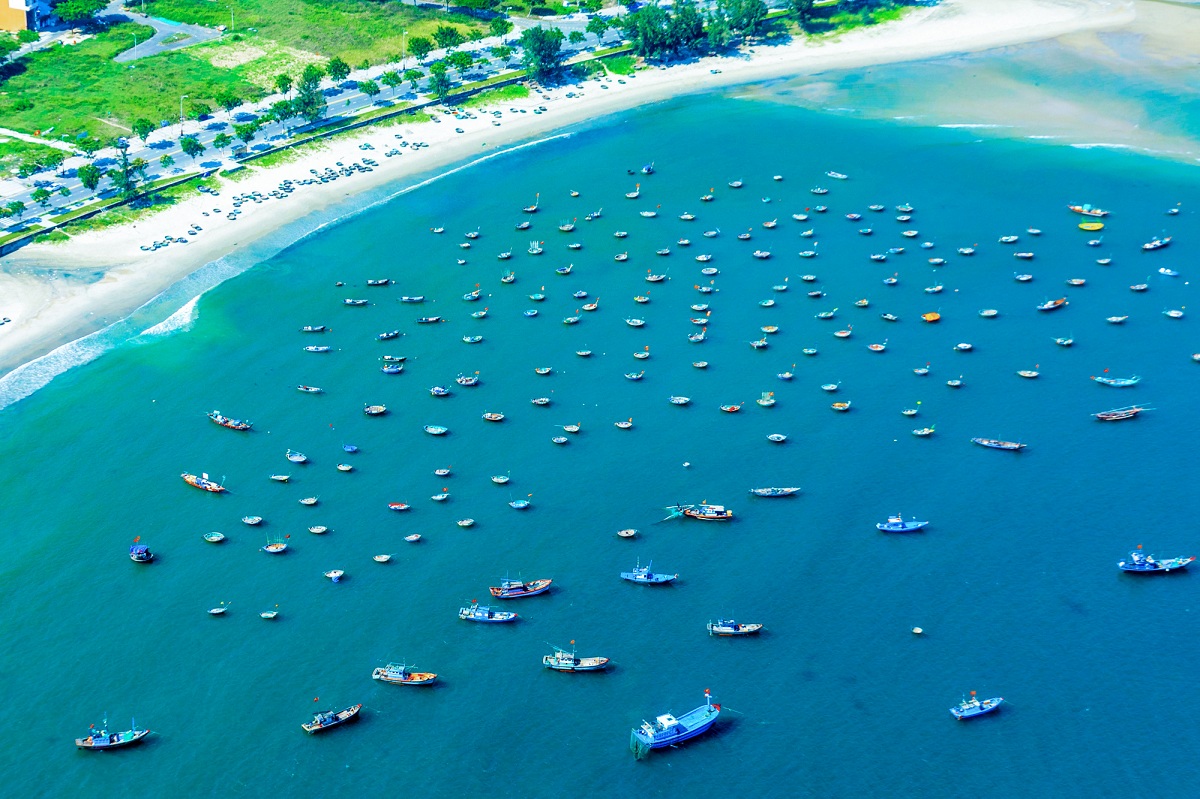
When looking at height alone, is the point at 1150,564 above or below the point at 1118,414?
below

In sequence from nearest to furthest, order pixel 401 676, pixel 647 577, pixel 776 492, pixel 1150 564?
1. pixel 401 676
2. pixel 647 577
3. pixel 1150 564
4. pixel 776 492

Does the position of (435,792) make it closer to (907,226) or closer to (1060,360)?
(1060,360)

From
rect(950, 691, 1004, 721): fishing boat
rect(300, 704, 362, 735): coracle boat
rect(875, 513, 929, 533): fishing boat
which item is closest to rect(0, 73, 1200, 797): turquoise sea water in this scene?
rect(300, 704, 362, 735): coracle boat

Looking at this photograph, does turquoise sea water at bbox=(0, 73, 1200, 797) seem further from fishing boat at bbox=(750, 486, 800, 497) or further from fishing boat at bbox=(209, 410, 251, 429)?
fishing boat at bbox=(750, 486, 800, 497)

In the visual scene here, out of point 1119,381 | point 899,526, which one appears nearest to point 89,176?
point 899,526

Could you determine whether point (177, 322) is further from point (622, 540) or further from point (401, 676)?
point (622, 540)
